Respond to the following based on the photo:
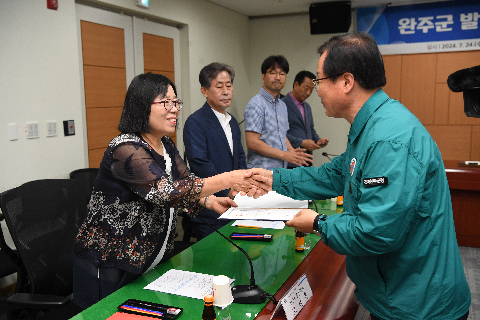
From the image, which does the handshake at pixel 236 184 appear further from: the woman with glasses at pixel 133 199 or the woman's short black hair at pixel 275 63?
the woman's short black hair at pixel 275 63

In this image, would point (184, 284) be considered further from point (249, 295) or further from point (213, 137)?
point (213, 137)

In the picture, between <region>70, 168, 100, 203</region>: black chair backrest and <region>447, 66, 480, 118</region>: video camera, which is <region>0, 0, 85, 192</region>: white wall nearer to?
<region>70, 168, 100, 203</region>: black chair backrest

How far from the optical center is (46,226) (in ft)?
6.21

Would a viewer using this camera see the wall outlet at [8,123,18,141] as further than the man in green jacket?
Yes

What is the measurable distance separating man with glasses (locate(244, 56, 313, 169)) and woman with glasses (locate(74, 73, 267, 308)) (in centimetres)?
155

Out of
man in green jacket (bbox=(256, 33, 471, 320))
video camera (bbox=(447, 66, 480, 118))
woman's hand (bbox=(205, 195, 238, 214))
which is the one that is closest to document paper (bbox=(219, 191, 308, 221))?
woman's hand (bbox=(205, 195, 238, 214))

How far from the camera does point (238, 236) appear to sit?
2029mm

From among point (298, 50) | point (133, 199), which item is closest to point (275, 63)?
point (133, 199)

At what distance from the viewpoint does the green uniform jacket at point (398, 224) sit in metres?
1.05

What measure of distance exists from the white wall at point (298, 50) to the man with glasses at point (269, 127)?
3109 mm

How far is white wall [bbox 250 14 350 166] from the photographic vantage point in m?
6.51

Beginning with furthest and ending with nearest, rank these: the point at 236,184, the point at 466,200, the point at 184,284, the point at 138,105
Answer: the point at 466,200 < the point at 236,184 < the point at 138,105 < the point at 184,284

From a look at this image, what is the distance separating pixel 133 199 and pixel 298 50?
5.66 meters

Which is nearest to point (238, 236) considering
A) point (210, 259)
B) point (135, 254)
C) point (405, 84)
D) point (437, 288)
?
point (210, 259)
